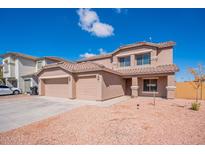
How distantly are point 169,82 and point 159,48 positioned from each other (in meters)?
4.94

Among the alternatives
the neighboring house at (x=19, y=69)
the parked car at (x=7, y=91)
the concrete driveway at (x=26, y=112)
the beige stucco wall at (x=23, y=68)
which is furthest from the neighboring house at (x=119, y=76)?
the beige stucco wall at (x=23, y=68)

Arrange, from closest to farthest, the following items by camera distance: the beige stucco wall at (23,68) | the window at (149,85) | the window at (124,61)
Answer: the window at (149,85)
the window at (124,61)
the beige stucco wall at (23,68)

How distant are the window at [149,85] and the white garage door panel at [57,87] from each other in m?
9.67

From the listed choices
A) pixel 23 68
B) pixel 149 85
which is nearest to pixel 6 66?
pixel 23 68

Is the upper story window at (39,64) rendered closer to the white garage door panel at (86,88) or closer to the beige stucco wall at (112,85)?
the white garage door panel at (86,88)

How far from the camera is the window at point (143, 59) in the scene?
585 inches

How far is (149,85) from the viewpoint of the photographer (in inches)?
540

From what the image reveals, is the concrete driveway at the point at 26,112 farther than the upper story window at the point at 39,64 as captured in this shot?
No

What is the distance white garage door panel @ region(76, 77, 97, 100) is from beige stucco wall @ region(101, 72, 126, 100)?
906mm

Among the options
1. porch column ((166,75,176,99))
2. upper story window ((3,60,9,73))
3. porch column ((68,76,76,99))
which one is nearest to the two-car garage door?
porch column ((68,76,76,99))

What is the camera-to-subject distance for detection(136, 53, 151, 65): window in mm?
14870

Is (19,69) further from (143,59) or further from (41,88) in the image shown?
(143,59)
